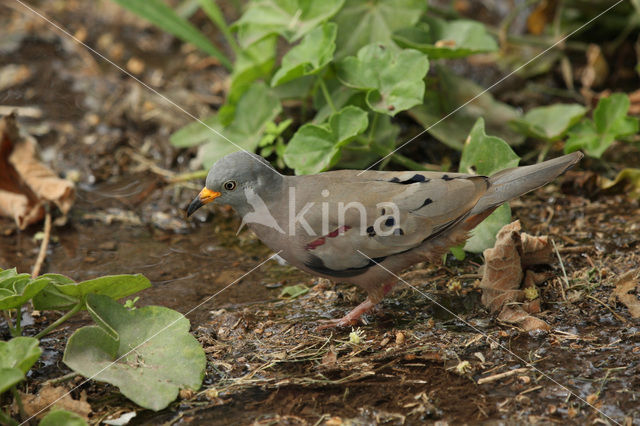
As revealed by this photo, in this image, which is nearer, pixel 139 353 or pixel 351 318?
pixel 139 353

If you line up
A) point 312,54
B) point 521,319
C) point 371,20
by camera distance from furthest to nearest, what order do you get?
point 371,20
point 312,54
point 521,319

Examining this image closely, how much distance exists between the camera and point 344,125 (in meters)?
4.33

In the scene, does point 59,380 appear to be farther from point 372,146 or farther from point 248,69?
point 248,69

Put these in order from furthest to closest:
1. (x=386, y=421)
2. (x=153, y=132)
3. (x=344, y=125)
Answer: (x=153, y=132) < (x=344, y=125) < (x=386, y=421)

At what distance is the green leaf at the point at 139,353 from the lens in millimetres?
2988

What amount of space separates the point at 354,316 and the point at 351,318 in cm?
2

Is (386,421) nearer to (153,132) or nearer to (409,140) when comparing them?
(409,140)

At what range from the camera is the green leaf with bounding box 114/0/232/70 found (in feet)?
18.3

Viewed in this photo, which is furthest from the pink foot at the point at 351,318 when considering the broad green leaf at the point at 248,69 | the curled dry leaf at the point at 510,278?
the broad green leaf at the point at 248,69

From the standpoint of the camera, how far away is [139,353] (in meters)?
3.20

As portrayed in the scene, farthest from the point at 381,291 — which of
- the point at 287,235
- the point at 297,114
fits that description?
the point at 297,114

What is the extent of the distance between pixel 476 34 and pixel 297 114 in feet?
5.07

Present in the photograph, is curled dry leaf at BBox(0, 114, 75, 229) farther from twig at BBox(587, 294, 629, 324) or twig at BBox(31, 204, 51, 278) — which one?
twig at BBox(587, 294, 629, 324)

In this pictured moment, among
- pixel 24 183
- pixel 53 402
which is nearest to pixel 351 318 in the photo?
pixel 53 402
